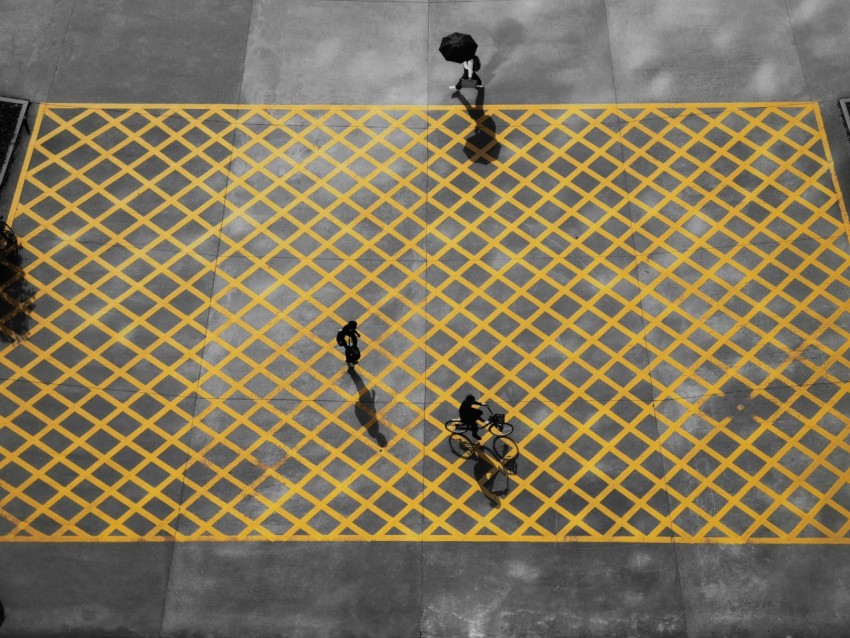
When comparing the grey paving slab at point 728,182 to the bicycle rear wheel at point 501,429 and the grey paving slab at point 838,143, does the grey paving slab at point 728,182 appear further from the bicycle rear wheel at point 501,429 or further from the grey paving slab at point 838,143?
the bicycle rear wheel at point 501,429

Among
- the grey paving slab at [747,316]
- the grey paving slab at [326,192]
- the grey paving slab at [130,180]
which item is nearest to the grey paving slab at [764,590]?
the grey paving slab at [747,316]

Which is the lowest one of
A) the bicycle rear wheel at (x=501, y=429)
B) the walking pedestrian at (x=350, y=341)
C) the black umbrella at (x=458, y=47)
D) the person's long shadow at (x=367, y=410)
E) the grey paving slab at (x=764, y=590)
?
the grey paving slab at (x=764, y=590)

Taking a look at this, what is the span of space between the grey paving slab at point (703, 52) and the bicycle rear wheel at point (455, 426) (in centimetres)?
998

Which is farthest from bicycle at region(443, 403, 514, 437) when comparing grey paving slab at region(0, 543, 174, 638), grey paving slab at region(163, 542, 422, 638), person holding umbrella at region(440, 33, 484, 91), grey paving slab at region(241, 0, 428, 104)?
grey paving slab at region(241, 0, 428, 104)

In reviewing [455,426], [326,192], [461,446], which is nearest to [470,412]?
[455,426]

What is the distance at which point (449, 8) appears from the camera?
29875 mm

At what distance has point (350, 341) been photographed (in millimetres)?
24625

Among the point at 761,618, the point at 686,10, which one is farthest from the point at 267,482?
A: the point at 686,10

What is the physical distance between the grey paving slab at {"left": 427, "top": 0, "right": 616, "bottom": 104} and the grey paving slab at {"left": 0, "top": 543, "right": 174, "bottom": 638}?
13.7 metres

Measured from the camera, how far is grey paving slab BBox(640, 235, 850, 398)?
24906mm

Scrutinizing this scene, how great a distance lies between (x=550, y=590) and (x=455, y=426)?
401 centimetres

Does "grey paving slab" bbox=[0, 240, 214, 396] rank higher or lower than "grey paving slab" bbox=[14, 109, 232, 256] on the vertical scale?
lower

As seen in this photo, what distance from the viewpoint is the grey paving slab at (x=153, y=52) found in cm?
2864

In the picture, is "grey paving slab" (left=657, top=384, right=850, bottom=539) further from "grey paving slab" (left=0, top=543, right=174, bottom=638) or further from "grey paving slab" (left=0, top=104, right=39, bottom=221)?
"grey paving slab" (left=0, top=104, right=39, bottom=221)
